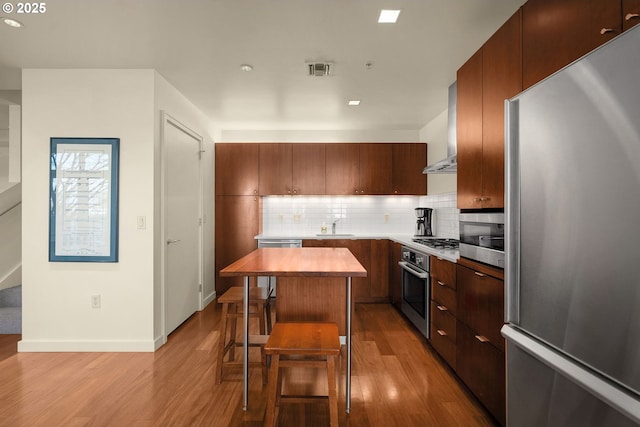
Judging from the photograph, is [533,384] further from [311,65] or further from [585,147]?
[311,65]

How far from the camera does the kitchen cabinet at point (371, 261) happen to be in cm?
450

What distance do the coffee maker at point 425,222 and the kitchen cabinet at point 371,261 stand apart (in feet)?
1.80

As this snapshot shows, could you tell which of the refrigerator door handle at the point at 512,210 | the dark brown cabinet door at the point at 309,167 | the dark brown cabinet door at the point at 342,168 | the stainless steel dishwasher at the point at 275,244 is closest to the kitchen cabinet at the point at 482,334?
the refrigerator door handle at the point at 512,210

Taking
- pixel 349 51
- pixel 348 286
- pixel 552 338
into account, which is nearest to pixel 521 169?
pixel 552 338

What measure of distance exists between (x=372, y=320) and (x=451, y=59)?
278cm

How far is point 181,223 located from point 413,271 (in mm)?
2546

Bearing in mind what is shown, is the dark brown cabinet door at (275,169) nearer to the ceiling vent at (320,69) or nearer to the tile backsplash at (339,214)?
the tile backsplash at (339,214)

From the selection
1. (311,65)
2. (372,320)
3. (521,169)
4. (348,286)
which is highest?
(311,65)

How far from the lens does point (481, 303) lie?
6.60ft

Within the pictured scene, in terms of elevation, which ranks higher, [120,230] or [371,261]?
[120,230]

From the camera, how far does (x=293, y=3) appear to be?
2027mm

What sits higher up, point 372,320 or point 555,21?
point 555,21

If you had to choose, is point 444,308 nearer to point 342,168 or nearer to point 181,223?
point 342,168

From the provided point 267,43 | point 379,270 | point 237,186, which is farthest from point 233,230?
point 267,43
